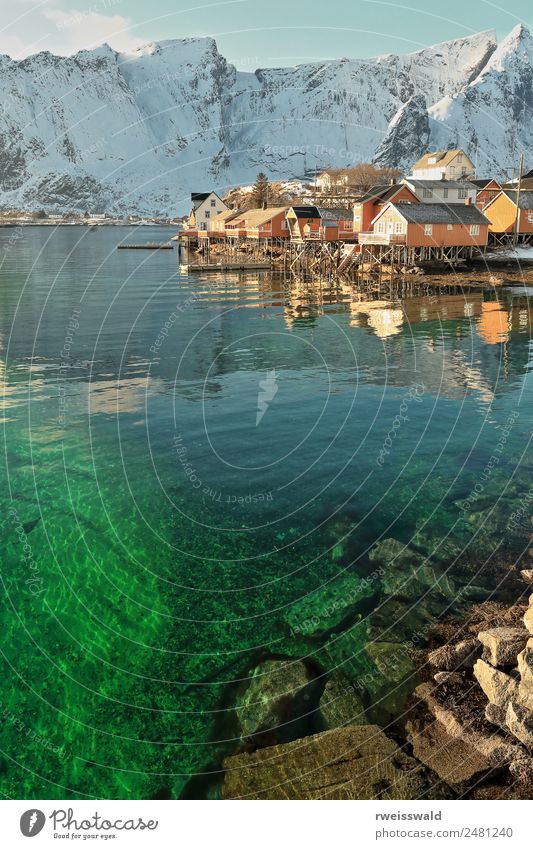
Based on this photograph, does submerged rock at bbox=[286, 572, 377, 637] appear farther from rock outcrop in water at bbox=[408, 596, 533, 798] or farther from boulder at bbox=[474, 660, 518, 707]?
boulder at bbox=[474, 660, 518, 707]

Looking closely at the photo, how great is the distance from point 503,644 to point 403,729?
2.55 metres

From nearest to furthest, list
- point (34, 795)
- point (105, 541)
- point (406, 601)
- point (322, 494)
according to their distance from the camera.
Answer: point (34, 795) → point (406, 601) → point (105, 541) → point (322, 494)

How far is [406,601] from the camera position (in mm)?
15219

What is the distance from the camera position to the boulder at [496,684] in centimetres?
1118

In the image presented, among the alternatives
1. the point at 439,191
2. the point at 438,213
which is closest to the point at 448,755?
the point at 438,213

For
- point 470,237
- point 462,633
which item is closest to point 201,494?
point 462,633

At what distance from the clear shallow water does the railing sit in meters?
40.3

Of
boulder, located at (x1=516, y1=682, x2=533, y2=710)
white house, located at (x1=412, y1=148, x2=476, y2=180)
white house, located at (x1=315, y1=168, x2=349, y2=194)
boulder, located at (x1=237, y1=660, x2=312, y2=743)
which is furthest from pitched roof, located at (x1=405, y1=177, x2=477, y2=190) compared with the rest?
boulder, located at (x1=516, y1=682, x2=533, y2=710)

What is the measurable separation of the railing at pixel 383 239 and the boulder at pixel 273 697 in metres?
73.0

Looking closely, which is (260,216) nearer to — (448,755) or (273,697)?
(273,697)

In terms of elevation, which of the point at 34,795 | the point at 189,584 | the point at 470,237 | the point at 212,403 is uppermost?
the point at 470,237

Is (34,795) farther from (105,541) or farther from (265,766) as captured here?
(105,541)

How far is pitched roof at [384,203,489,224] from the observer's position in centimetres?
7800
